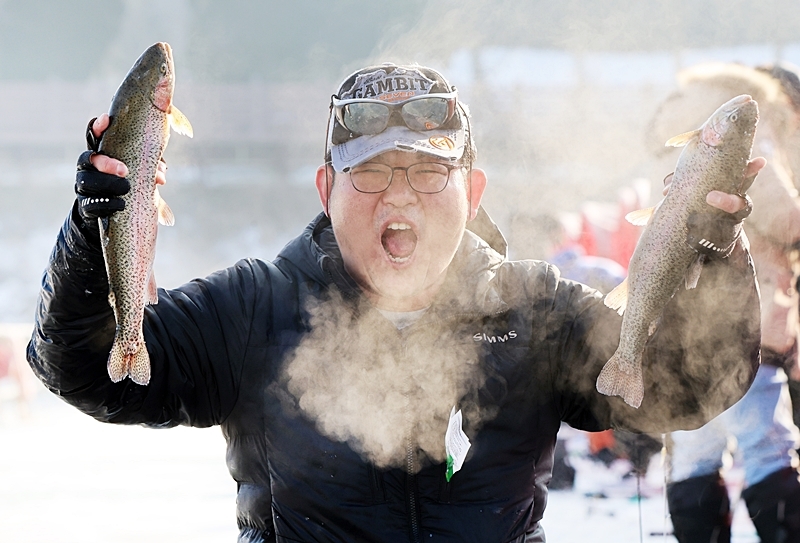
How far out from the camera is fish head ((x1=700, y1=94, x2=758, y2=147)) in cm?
181

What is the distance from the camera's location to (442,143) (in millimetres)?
2316

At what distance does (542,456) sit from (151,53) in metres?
1.53

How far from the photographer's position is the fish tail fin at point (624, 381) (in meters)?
2.01

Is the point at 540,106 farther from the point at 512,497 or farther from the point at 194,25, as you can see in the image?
the point at 194,25

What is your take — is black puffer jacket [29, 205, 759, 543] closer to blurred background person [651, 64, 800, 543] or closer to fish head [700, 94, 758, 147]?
fish head [700, 94, 758, 147]

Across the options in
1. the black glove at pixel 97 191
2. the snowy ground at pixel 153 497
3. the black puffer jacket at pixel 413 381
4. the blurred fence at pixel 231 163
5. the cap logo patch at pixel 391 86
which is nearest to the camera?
the black glove at pixel 97 191

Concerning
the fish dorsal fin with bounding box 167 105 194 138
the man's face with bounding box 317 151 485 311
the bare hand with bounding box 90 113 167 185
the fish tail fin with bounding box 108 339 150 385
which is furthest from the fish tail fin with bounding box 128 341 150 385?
the man's face with bounding box 317 151 485 311

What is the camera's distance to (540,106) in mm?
13867

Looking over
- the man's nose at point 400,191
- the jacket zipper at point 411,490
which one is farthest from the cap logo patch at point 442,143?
the jacket zipper at point 411,490

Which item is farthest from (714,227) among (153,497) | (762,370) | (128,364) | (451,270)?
(153,497)

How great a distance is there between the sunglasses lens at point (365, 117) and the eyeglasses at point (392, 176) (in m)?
0.12

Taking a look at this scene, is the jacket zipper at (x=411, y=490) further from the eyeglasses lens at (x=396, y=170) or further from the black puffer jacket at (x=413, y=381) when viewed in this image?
the eyeglasses lens at (x=396, y=170)

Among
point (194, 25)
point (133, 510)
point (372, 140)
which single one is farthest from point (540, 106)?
point (194, 25)

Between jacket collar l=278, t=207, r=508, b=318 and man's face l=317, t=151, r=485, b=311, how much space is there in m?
0.06
